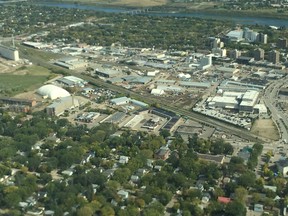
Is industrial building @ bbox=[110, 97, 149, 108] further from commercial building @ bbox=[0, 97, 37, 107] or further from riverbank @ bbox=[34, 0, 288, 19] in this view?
riverbank @ bbox=[34, 0, 288, 19]

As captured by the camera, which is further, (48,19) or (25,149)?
(48,19)

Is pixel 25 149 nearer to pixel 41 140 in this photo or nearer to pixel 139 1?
pixel 41 140

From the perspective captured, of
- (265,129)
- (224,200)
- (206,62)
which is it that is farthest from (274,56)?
(224,200)

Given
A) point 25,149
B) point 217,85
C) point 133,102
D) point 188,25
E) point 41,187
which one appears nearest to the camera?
point 41,187

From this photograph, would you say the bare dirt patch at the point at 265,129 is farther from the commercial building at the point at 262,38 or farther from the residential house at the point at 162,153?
the commercial building at the point at 262,38

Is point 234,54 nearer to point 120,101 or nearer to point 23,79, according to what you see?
point 120,101

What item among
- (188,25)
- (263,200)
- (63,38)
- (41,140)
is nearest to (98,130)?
(41,140)

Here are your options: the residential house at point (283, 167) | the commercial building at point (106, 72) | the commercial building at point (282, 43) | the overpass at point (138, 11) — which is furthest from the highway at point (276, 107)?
the overpass at point (138, 11)
